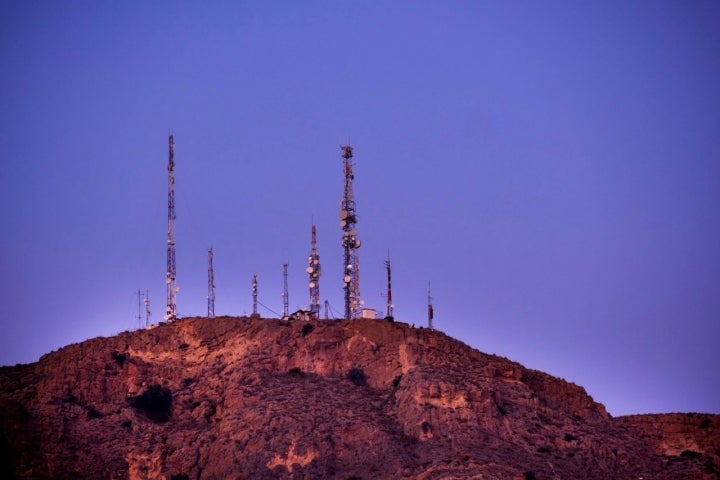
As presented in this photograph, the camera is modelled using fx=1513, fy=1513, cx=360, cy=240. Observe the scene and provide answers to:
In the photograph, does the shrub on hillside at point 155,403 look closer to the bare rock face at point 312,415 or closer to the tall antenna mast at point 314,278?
the bare rock face at point 312,415

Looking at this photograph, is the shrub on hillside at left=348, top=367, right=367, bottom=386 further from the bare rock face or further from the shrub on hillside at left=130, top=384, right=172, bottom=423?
the shrub on hillside at left=130, top=384, right=172, bottom=423

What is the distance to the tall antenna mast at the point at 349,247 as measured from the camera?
98250 mm

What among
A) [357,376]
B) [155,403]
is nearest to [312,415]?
[357,376]

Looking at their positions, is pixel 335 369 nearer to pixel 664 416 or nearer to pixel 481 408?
pixel 481 408

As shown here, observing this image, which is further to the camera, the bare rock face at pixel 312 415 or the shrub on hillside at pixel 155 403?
the shrub on hillside at pixel 155 403

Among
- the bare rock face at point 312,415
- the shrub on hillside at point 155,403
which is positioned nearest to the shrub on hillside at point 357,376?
the bare rock face at point 312,415

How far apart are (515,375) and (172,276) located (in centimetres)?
2537

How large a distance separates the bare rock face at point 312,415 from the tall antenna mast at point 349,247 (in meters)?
5.35

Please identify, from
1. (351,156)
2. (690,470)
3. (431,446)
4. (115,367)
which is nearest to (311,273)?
(351,156)

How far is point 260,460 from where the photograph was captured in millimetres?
82188

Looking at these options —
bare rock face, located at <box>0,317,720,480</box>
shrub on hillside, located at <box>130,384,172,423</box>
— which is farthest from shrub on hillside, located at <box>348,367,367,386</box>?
shrub on hillside, located at <box>130,384,172,423</box>

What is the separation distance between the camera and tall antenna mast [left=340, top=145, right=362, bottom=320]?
98.2 metres

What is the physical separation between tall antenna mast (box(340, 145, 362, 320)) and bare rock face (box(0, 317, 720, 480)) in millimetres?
5353

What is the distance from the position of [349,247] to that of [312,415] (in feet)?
58.0
